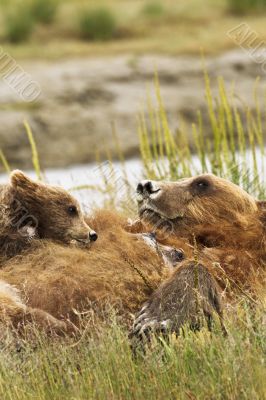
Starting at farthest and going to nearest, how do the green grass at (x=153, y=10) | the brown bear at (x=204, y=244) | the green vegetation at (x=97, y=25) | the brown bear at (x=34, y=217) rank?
the green grass at (x=153, y=10)
the green vegetation at (x=97, y=25)
the brown bear at (x=34, y=217)
the brown bear at (x=204, y=244)

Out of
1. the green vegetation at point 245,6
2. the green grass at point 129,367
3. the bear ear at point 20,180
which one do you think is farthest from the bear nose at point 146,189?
the green vegetation at point 245,6

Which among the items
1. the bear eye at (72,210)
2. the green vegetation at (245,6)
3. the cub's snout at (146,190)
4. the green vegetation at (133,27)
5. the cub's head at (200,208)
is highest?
the cub's snout at (146,190)

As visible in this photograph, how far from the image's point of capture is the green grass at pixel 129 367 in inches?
164

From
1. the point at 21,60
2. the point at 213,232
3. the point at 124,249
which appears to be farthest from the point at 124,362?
the point at 21,60

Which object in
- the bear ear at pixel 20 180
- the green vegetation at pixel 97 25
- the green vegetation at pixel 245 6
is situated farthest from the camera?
the green vegetation at pixel 245 6

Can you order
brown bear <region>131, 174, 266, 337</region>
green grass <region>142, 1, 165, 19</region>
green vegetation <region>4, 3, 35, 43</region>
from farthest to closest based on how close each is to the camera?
1. green grass <region>142, 1, 165, 19</region>
2. green vegetation <region>4, 3, 35, 43</region>
3. brown bear <region>131, 174, 266, 337</region>

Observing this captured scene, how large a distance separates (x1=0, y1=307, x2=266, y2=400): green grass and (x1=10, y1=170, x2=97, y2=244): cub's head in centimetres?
84

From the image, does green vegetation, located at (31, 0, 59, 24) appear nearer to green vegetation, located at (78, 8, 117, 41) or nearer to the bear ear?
green vegetation, located at (78, 8, 117, 41)

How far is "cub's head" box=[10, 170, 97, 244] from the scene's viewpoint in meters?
5.19

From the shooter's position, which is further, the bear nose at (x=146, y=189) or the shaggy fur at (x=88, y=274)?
the bear nose at (x=146, y=189)

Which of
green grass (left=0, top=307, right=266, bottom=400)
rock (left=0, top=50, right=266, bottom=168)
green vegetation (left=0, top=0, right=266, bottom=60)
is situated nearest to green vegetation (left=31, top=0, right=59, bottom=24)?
green vegetation (left=0, top=0, right=266, bottom=60)

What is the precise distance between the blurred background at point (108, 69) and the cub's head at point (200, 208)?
1189 centimetres

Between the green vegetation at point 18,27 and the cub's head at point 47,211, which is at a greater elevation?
the cub's head at point 47,211

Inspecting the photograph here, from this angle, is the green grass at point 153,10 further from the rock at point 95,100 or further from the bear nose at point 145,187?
the bear nose at point 145,187
